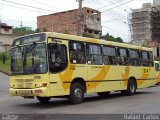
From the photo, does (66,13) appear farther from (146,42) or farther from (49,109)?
(49,109)

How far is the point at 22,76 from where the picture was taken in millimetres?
16453

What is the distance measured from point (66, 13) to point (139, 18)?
22894 mm

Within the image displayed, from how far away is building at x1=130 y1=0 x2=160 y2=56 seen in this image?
76.0 meters

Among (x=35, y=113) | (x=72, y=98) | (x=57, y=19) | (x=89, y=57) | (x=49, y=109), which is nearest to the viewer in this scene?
(x=35, y=113)

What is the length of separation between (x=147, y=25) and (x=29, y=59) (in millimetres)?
64044

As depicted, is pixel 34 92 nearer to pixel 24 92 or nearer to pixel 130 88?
pixel 24 92

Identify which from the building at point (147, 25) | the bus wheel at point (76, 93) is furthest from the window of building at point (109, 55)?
the building at point (147, 25)

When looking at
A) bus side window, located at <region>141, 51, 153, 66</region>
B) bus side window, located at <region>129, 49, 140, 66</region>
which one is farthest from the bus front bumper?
bus side window, located at <region>141, 51, 153, 66</region>

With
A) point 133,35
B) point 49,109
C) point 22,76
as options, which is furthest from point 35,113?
point 133,35

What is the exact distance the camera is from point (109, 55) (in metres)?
20.6

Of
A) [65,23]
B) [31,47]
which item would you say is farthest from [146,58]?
[65,23]

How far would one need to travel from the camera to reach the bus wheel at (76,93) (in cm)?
1714

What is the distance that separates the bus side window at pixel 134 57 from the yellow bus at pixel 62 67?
185 centimetres

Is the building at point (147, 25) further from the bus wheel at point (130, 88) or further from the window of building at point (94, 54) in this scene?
the window of building at point (94, 54)
